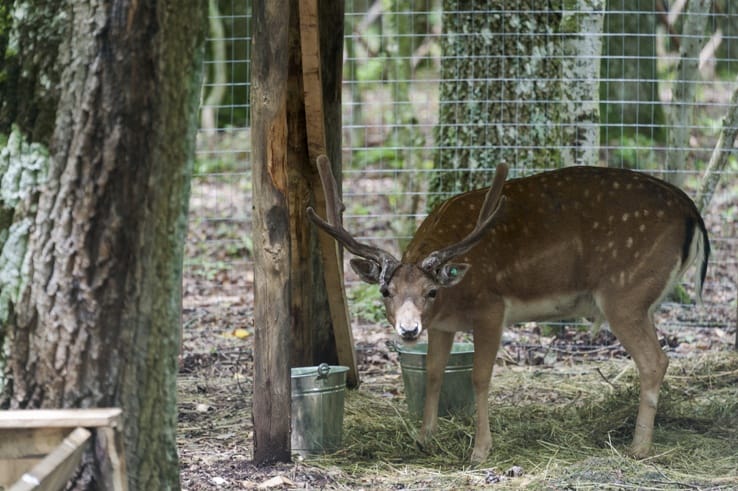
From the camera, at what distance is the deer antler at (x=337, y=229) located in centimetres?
604

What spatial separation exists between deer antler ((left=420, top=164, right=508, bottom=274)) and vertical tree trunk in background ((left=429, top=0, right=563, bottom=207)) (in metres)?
2.53

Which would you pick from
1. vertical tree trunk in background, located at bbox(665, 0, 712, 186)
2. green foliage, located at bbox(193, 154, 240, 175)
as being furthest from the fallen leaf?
green foliage, located at bbox(193, 154, 240, 175)

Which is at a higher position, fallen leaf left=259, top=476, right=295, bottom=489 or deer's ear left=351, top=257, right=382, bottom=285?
deer's ear left=351, top=257, right=382, bottom=285

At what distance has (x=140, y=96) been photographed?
3.39m

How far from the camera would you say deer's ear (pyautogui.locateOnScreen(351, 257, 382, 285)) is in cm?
614

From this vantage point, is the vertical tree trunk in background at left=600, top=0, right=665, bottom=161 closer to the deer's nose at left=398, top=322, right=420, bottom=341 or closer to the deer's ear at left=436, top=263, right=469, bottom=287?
the deer's ear at left=436, top=263, right=469, bottom=287

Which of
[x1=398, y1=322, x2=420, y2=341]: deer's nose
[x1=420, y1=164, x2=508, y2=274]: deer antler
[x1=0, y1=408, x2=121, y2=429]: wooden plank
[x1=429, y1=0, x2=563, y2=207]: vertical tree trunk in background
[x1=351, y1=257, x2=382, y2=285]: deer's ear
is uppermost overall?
[x1=429, y1=0, x2=563, y2=207]: vertical tree trunk in background

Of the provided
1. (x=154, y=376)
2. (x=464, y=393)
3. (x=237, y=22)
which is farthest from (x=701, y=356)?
(x=237, y=22)

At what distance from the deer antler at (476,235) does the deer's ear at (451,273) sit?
0.04 m

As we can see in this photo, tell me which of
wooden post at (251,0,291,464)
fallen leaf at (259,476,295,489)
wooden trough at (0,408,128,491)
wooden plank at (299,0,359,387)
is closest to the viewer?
wooden trough at (0,408,128,491)

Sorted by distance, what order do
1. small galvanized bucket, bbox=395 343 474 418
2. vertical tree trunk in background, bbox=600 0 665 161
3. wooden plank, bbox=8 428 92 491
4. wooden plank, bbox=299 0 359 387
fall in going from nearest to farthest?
wooden plank, bbox=8 428 92 491 → wooden plank, bbox=299 0 359 387 → small galvanized bucket, bbox=395 343 474 418 → vertical tree trunk in background, bbox=600 0 665 161

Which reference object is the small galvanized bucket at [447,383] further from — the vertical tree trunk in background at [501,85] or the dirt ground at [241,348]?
the vertical tree trunk in background at [501,85]

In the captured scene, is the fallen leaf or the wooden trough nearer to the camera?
the wooden trough

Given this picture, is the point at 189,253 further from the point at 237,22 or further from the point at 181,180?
the point at 181,180
